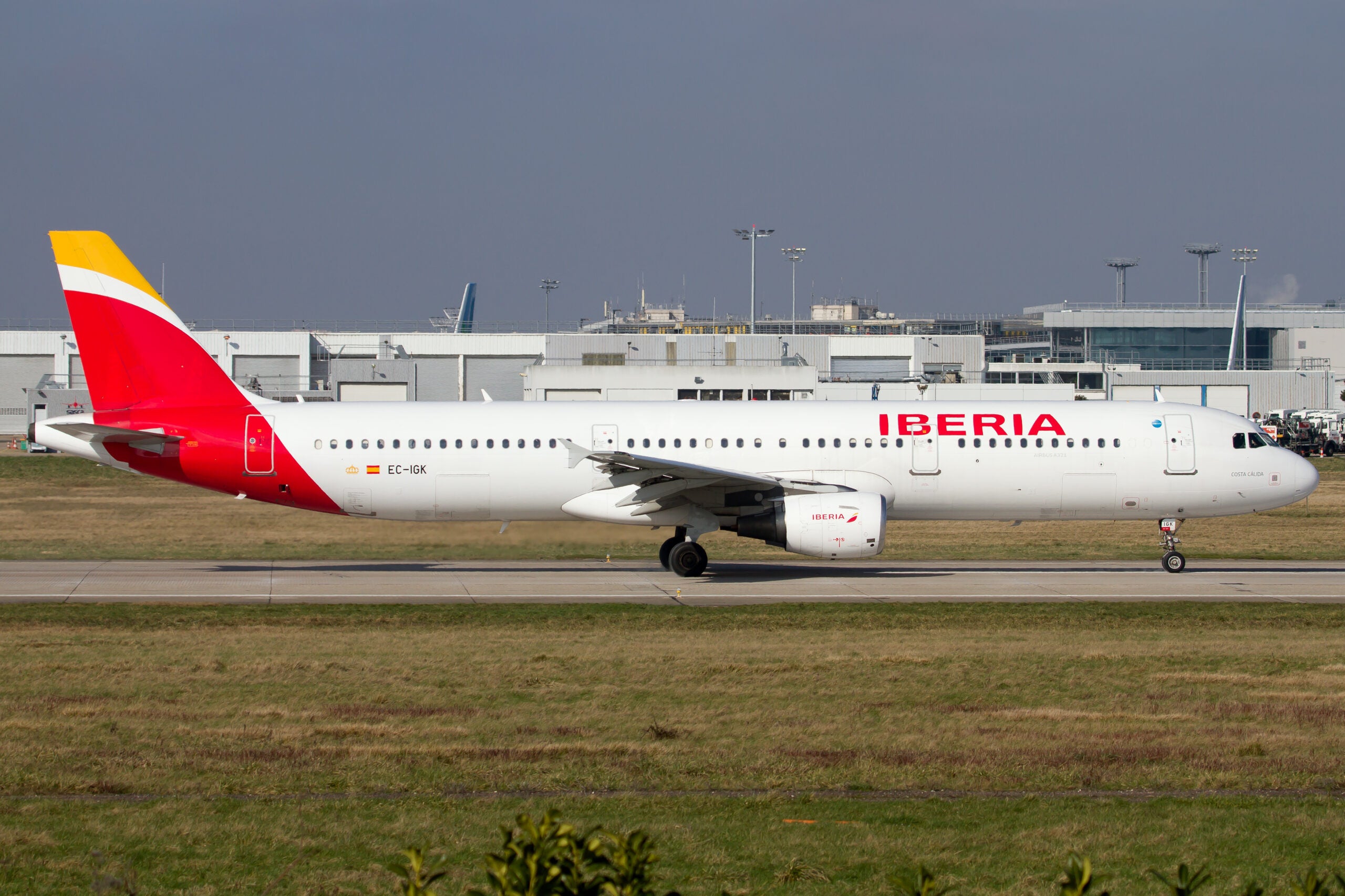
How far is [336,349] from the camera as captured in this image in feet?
318

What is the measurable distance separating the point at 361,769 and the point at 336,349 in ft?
295

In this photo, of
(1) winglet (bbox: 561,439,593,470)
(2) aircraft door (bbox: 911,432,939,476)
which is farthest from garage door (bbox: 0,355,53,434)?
(2) aircraft door (bbox: 911,432,939,476)

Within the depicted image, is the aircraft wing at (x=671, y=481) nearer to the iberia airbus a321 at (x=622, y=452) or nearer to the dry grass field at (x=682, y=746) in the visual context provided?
the iberia airbus a321 at (x=622, y=452)

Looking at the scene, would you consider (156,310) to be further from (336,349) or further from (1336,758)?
(336,349)

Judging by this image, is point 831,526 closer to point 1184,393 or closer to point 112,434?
point 112,434

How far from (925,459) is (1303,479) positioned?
8143 mm

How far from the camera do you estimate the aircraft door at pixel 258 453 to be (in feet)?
84.7

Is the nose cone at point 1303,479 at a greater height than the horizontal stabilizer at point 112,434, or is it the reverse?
the horizontal stabilizer at point 112,434

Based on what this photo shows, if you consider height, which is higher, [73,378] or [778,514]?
[73,378]

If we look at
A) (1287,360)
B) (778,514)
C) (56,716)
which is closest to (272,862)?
(56,716)

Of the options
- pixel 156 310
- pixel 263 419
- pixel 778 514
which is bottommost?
pixel 778 514

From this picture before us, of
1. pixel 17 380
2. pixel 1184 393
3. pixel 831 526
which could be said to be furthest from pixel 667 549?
pixel 17 380

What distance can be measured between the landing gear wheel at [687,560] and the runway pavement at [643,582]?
0.68 feet

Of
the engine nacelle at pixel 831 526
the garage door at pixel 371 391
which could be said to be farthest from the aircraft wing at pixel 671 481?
the garage door at pixel 371 391
